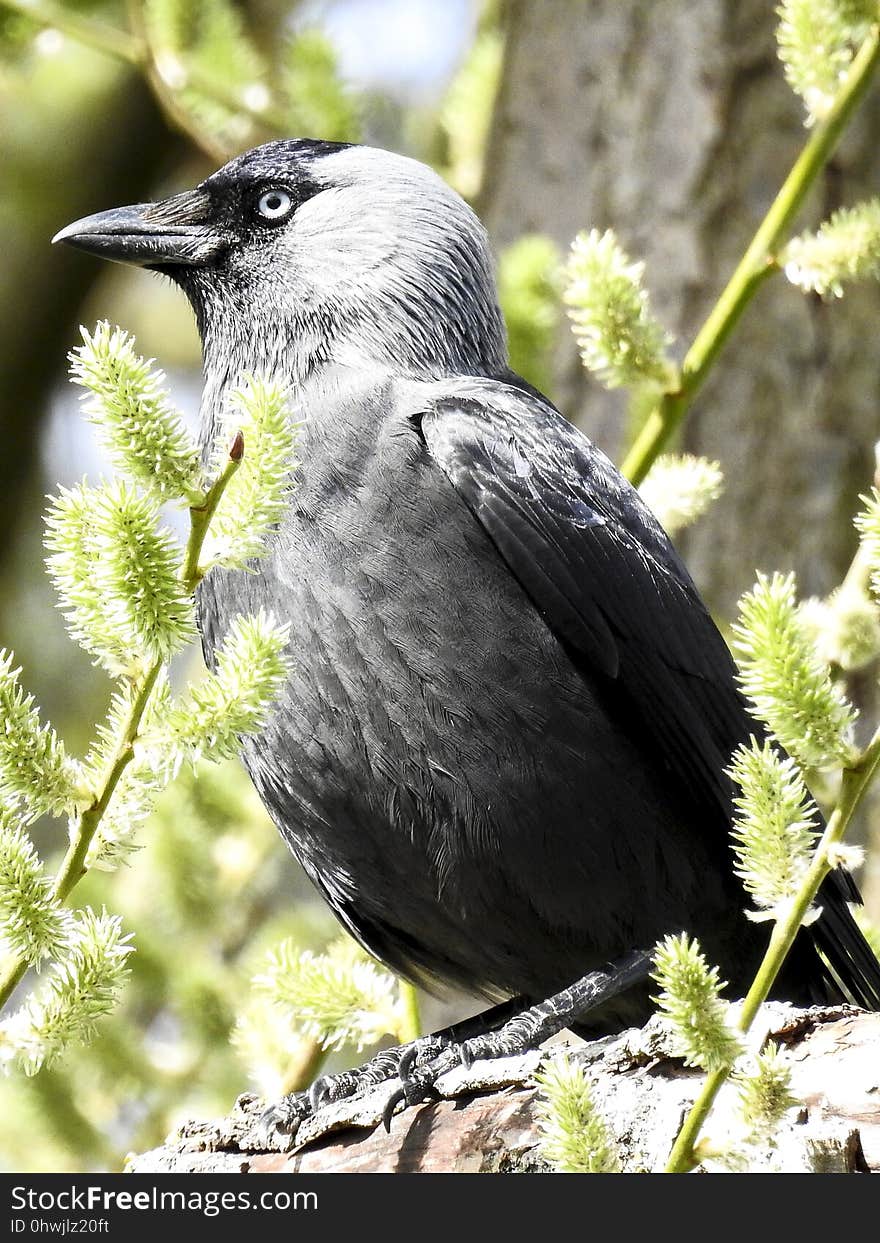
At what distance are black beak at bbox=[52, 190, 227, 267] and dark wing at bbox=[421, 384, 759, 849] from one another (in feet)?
3.38

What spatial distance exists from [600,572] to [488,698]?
50 centimetres

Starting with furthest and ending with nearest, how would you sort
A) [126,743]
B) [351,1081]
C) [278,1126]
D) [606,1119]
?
[351,1081] < [278,1126] < [606,1119] < [126,743]

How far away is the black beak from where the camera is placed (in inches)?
159

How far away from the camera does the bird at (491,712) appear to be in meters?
3.17

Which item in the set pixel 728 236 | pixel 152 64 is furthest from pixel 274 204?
pixel 728 236

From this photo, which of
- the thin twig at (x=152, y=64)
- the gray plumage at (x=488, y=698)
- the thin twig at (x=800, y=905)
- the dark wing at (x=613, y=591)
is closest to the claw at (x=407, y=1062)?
the gray plumage at (x=488, y=698)

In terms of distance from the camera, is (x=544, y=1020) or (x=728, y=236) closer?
(x=544, y=1020)

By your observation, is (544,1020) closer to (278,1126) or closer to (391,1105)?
(391,1105)

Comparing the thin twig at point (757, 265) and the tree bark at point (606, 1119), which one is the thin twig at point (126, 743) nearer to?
the tree bark at point (606, 1119)

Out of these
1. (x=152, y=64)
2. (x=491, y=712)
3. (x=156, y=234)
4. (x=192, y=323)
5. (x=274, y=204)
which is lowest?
(x=491, y=712)

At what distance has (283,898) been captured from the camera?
5555 mm

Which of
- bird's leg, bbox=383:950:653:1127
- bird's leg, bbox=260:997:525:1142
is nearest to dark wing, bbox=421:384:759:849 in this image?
bird's leg, bbox=383:950:653:1127

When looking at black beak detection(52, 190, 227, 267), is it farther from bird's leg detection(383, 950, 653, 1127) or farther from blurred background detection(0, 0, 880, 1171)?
bird's leg detection(383, 950, 653, 1127)

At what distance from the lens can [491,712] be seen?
317 centimetres
